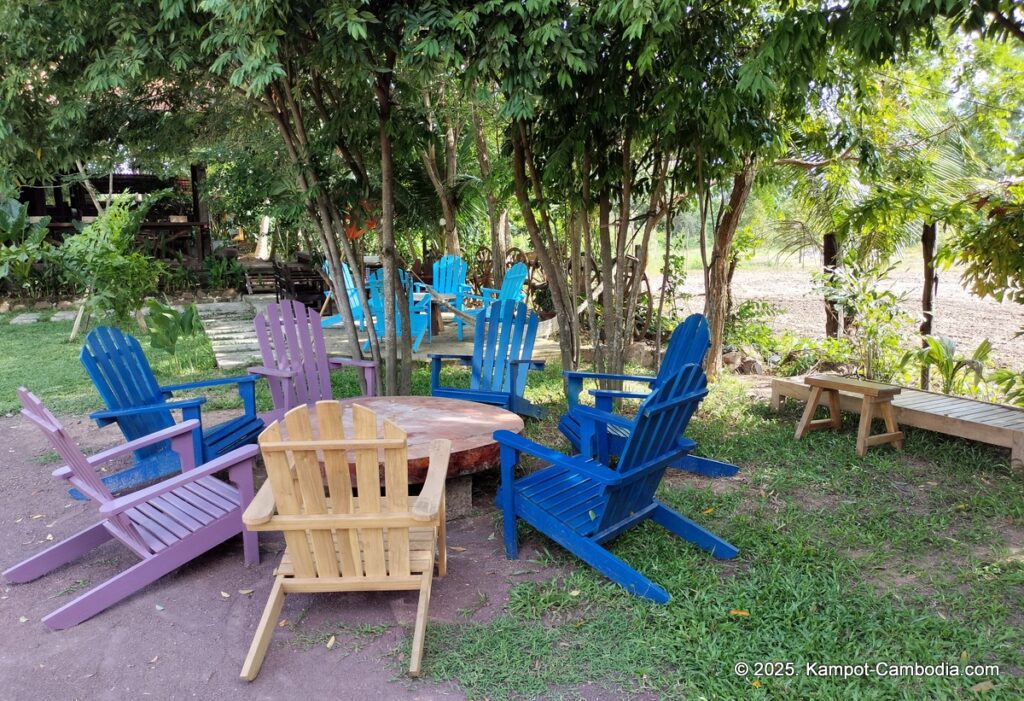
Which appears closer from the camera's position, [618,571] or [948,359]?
[618,571]

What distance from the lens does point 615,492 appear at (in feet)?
9.84

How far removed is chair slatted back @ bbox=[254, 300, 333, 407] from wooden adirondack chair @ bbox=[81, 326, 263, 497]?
0.45 meters

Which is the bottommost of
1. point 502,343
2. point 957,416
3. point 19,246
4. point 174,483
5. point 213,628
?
point 213,628

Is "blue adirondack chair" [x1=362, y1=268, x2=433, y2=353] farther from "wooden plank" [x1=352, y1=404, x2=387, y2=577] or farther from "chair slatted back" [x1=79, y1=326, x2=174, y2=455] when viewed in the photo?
"wooden plank" [x1=352, y1=404, x2=387, y2=577]

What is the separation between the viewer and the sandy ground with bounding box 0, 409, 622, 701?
8.31 ft

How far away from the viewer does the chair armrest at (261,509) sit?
2.53m

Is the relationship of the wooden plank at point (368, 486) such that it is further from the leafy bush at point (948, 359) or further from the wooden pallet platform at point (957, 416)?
the leafy bush at point (948, 359)

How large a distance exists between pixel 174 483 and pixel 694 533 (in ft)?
7.19

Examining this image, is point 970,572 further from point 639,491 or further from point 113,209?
point 113,209

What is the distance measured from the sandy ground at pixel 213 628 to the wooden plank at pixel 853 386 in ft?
8.30

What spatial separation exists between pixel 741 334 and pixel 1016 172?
2.87 m

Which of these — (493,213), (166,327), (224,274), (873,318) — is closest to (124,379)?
(166,327)

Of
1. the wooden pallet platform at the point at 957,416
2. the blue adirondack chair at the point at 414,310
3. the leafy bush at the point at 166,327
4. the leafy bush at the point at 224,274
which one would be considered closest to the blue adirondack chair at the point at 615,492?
the wooden pallet platform at the point at 957,416

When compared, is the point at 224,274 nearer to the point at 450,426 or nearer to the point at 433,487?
the point at 450,426
